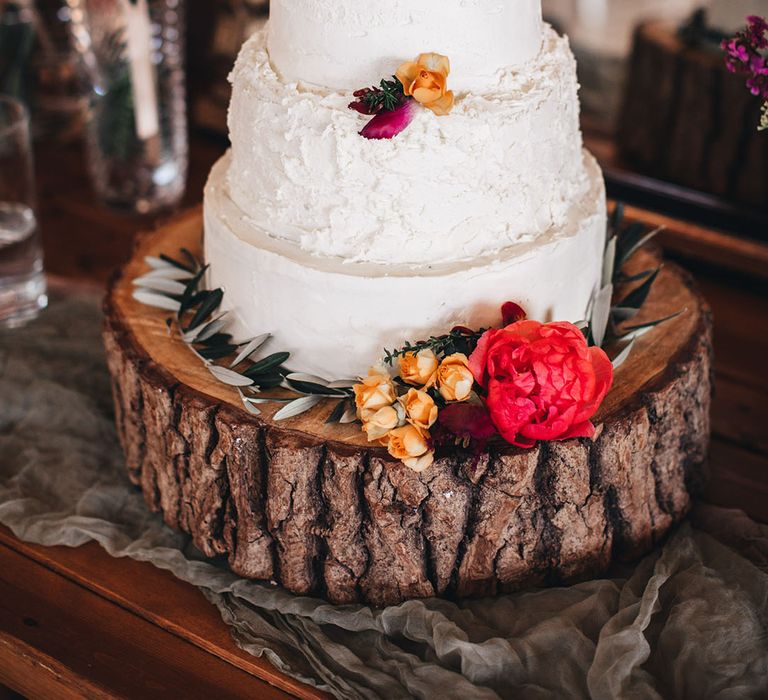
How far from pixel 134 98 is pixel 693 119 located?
4.76 ft

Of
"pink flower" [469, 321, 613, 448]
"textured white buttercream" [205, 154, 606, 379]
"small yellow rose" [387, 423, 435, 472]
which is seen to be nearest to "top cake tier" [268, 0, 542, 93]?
"textured white buttercream" [205, 154, 606, 379]

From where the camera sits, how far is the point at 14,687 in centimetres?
164

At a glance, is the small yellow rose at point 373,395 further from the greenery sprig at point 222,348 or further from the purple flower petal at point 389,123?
the purple flower petal at point 389,123

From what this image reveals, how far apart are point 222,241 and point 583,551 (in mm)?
747

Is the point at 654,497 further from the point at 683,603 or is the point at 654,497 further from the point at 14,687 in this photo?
the point at 14,687

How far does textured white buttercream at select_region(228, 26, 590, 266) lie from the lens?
1.44 m

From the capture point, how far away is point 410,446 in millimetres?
1419

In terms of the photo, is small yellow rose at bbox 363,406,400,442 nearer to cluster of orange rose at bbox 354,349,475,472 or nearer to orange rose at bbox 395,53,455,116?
cluster of orange rose at bbox 354,349,475,472

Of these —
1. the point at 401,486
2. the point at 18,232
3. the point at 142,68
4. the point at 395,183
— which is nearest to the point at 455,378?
the point at 401,486

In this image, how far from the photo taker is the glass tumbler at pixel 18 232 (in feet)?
7.35

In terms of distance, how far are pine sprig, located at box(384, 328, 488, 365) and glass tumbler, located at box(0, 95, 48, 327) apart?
1144 millimetres

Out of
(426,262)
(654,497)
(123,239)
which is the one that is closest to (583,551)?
(654,497)

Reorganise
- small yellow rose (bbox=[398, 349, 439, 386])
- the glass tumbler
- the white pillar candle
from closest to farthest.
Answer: small yellow rose (bbox=[398, 349, 439, 386]) < the glass tumbler < the white pillar candle

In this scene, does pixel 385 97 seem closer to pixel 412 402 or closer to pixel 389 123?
pixel 389 123
